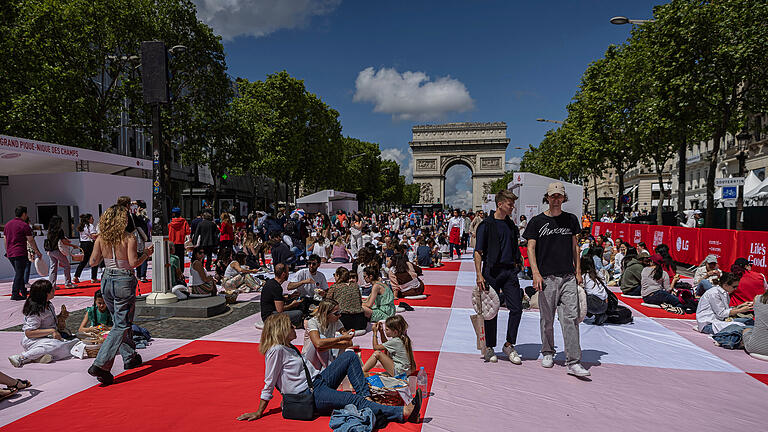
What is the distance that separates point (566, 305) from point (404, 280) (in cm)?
515

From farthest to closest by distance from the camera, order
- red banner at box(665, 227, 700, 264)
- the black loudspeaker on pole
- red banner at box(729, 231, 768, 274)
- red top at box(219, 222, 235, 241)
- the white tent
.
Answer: the white tent
red banner at box(665, 227, 700, 264)
red top at box(219, 222, 235, 241)
red banner at box(729, 231, 768, 274)
the black loudspeaker on pole

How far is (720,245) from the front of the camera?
13883 mm

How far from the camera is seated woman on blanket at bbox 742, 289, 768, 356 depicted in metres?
6.00

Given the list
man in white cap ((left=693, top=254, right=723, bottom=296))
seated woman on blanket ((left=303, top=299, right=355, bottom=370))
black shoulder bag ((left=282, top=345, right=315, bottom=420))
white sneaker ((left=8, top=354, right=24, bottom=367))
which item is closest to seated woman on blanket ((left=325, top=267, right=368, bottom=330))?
seated woman on blanket ((left=303, top=299, right=355, bottom=370))

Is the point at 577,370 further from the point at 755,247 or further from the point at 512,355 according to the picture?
the point at 755,247

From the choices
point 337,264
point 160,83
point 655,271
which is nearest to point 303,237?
point 337,264

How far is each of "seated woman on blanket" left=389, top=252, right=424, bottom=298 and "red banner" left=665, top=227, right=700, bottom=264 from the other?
10420 millimetres

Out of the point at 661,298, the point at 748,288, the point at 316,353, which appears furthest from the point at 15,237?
the point at 748,288

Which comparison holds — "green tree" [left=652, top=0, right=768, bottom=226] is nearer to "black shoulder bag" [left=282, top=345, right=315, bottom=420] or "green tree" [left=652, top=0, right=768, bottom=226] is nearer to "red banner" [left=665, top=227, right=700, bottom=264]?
"red banner" [left=665, top=227, right=700, bottom=264]

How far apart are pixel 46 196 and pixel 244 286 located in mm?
10769

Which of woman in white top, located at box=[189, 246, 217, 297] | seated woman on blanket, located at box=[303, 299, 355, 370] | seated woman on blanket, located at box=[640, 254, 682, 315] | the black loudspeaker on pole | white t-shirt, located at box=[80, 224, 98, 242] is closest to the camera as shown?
seated woman on blanket, located at box=[303, 299, 355, 370]

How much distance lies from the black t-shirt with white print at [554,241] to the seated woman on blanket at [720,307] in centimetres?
363

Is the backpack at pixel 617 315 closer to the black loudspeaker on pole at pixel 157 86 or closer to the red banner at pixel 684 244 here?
the black loudspeaker on pole at pixel 157 86

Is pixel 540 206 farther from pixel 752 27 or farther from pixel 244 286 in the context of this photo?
pixel 244 286
